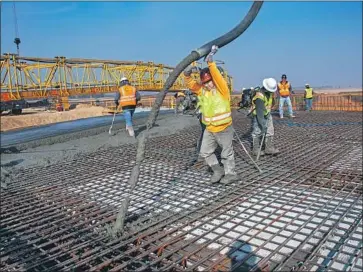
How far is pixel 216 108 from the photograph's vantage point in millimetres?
3805

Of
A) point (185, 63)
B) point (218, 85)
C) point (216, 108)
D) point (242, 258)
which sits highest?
point (185, 63)

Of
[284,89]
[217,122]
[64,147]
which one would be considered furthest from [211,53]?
[284,89]

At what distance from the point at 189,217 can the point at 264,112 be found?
2.71m

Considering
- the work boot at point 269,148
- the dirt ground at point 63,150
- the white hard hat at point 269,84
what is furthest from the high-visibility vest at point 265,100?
the dirt ground at point 63,150

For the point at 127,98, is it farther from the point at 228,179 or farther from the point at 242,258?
the point at 242,258

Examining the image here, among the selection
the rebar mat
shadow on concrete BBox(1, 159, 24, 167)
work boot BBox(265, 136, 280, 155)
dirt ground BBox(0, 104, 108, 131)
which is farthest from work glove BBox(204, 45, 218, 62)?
dirt ground BBox(0, 104, 108, 131)

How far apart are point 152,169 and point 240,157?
58.2 inches

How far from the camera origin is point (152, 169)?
486 cm

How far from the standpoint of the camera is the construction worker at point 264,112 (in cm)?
499

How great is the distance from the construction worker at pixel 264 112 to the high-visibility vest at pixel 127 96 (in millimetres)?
3076

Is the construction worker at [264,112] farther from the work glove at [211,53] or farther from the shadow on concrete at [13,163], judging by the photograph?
the shadow on concrete at [13,163]

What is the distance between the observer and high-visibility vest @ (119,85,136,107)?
24.0 feet

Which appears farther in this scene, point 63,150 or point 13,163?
point 63,150

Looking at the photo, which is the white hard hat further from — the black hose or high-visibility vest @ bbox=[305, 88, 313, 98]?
high-visibility vest @ bbox=[305, 88, 313, 98]
